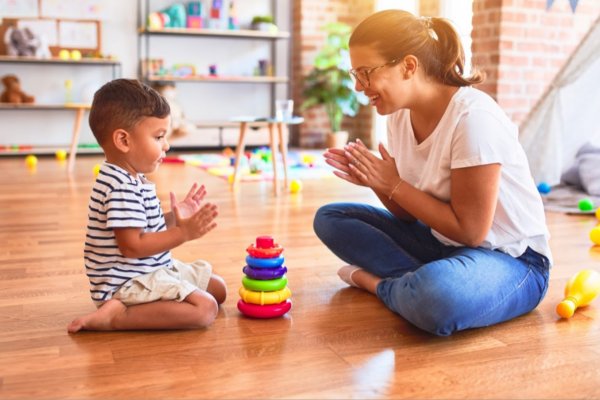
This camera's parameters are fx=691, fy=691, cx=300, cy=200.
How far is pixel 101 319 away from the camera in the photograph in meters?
1.45

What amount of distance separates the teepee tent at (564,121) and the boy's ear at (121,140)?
260 cm

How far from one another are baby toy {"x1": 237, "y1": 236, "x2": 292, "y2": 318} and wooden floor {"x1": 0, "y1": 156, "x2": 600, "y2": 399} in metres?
0.03

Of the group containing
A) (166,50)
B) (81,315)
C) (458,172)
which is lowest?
(81,315)

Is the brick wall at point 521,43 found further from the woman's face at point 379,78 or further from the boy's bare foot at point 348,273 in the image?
the woman's face at point 379,78

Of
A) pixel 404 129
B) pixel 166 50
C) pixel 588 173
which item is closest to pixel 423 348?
pixel 404 129

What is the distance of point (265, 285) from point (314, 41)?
5.20m

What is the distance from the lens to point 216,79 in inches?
237

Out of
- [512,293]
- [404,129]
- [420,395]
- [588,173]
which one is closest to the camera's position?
[420,395]

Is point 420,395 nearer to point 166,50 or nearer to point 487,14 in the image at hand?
point 487,14

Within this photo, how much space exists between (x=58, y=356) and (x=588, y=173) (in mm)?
2823

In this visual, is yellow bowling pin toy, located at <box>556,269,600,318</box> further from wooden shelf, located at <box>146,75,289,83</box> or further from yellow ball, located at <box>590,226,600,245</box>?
wooden shelf, located at <box>146,75,289,83</box>

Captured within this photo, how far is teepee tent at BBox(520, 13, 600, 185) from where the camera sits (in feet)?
11.3

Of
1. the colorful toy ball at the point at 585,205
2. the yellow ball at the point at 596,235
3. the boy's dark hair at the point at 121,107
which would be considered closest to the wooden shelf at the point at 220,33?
the colorful toy ball at the point at 585,205

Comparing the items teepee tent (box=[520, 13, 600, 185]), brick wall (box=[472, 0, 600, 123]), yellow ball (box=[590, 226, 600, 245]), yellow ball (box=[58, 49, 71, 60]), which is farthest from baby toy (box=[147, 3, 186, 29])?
yellow ball (box=[590, 226, 600, 245])
